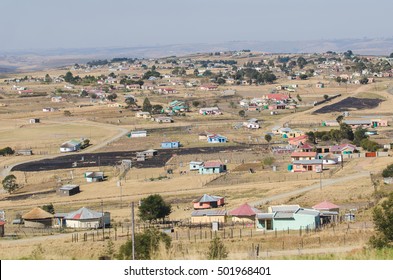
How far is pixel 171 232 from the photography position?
16609 mm

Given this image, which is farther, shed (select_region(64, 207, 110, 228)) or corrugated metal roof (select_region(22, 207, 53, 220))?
Result: corrugated metal roof (select_region(22, 207, 53, 220))

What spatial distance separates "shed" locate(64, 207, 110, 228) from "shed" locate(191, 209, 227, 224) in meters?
2.36

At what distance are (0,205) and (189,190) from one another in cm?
665

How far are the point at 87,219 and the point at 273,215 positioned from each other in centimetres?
528

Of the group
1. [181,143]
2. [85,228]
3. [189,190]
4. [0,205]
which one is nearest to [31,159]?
[181,143]

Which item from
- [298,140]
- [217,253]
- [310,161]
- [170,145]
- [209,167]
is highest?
[217,253]

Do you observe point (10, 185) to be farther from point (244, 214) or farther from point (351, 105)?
point (351, 105)

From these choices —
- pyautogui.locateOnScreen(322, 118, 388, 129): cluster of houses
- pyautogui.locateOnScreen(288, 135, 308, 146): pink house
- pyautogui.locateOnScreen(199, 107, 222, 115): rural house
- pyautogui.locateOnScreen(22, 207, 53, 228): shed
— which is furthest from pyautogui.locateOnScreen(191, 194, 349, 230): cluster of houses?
pyautogui.locateOnScreen(199, 107, 222, 115): rural house

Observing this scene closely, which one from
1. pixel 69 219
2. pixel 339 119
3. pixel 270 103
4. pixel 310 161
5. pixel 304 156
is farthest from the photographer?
pixel 270 103

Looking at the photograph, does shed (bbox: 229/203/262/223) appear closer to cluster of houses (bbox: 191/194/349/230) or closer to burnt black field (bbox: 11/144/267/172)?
cluster of houses (bbox: 191/194/349/230)

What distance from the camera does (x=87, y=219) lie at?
19062mm

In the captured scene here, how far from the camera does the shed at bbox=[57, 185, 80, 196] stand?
2542 centimetres

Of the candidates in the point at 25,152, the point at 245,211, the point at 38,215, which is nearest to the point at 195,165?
the point at 38,215

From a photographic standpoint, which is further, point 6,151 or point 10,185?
point 6,151
